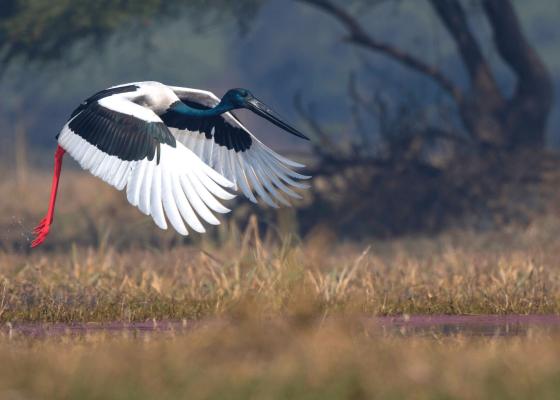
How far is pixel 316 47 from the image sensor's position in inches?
2190

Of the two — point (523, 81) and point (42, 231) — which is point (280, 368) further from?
point (523, 81)

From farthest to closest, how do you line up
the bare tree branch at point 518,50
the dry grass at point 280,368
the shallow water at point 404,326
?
the bare tree branch at point 518,50, the shallow water at point 404,326, the dry grass at point 280,368

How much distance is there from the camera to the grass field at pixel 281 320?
4.57 metres

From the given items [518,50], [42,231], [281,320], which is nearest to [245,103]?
[42,231]

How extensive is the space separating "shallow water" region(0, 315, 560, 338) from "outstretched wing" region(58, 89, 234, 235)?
0.55 m

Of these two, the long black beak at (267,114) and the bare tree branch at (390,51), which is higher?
the bare tree branch at (390,51)

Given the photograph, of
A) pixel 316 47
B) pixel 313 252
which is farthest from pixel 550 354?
pixel 316 47

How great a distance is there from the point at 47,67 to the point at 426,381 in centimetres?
1305

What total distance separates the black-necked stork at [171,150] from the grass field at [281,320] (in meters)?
0.54

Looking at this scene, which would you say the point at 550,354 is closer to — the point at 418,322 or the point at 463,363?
the point at 463,363

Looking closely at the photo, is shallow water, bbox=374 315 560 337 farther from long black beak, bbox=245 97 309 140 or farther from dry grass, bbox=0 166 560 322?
long black beak, bbox=245 97 309 140

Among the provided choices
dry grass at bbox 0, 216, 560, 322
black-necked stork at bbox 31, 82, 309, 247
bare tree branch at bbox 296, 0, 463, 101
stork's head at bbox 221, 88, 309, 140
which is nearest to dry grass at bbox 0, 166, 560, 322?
dry grass at bbox 0, 216, 560, 322

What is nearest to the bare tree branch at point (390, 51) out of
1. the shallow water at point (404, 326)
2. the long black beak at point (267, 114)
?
the long black beak at point (267, 114)

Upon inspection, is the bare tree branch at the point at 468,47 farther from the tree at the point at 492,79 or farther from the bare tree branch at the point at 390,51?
the bare tree branch at the point at 390,51
